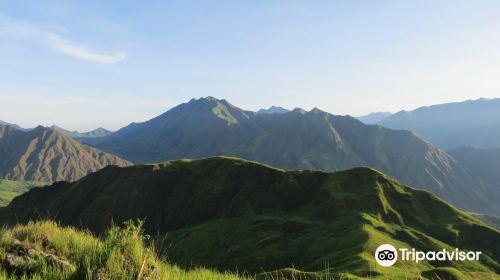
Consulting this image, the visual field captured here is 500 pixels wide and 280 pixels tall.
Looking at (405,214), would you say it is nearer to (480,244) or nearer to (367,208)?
(367,208)

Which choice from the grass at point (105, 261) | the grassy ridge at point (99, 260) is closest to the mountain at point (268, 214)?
the grass at point (105, 261)

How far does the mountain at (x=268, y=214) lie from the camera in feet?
323

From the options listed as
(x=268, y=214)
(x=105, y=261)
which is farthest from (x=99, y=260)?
(x=268, y=214)

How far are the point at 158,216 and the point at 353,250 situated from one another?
79316mm

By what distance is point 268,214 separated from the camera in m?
129

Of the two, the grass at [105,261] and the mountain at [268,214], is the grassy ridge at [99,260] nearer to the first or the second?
the grass at [105,261]

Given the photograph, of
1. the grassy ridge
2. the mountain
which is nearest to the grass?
the grassy ridge

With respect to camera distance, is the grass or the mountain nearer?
the grass

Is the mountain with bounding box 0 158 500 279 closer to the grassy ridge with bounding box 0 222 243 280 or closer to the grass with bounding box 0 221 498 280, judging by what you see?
the grass with bounding box 0 221 498 280

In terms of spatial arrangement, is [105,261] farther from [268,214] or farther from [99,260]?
[268,214]

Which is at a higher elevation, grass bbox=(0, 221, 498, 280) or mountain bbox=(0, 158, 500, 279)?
grass bbox=(0, 221, 498, 280)

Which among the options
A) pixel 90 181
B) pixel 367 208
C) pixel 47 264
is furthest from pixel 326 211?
pixel 47 264

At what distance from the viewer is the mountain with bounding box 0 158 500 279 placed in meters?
98.3

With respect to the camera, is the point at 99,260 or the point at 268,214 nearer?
the point at 99,260
